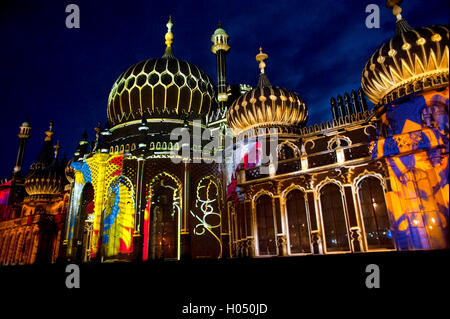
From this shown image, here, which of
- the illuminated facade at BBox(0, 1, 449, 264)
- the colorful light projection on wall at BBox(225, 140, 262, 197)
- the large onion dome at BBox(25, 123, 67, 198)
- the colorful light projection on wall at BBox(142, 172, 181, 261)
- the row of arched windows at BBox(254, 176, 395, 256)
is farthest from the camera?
the large onion dome at BBox(25, 123, 67, 198)

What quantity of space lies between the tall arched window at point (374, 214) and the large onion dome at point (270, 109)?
545cm

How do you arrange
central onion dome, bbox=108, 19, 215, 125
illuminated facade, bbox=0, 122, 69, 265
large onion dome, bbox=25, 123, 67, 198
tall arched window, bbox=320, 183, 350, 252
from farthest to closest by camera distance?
1. large onion dome, bbox=25, 123, 67, 198
2. illuminated facade, bbox=0, 122, 69, 265
3. central onion dome, bbox=108, 19, 215, 125
4. tall arched window, bbox=320, 183, 350, 252

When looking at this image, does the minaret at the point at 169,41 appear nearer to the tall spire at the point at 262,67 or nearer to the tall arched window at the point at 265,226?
the tall spire at the point at 262,67

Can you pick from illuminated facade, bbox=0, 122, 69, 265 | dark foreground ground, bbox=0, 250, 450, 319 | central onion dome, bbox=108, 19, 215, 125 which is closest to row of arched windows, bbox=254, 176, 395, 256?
dark foreground ground, bbox=0, 250, 450, 319

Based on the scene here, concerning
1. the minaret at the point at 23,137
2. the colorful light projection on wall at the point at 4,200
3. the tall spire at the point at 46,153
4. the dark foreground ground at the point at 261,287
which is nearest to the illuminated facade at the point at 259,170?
the dark foreground ground at the point at 261,287

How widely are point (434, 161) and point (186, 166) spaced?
11821 millimetres

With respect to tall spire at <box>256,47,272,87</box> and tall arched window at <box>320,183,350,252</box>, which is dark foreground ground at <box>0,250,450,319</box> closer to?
tall arched window at <box>320,183,350,252</box>

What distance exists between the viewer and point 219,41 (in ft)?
74.7

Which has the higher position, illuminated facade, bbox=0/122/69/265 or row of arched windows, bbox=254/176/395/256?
illuminated facade, bbox=0/122/69/265

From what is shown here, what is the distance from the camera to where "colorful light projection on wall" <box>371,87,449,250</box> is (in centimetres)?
815

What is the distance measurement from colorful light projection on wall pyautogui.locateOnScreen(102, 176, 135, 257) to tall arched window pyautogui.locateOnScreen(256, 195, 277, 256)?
7343mm

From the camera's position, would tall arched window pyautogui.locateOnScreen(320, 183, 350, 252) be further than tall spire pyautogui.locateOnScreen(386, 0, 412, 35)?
No

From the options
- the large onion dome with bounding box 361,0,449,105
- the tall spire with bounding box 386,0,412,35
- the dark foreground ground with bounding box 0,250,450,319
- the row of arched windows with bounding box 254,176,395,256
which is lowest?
the dark foreground ground with bounding box 0,250,450,319
